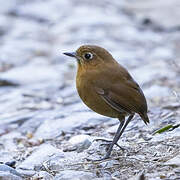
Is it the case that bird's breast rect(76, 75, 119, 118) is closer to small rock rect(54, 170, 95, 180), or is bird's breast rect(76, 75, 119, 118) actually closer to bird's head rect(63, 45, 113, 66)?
bird's head rect(63, 45, 113, 66)

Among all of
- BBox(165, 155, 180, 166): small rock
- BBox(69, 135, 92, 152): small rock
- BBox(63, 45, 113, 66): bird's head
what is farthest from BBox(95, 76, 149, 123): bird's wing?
BBox(69, 135, 92, 152): small rock

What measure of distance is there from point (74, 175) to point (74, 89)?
385cm

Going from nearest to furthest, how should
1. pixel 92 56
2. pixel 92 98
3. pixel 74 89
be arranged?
pixel 92 98
pixel 92 56
pixel 74 89

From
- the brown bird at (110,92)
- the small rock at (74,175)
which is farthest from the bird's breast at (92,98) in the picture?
the small rock at (74,175)

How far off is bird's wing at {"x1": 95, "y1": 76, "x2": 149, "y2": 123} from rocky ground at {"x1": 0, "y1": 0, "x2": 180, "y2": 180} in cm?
39

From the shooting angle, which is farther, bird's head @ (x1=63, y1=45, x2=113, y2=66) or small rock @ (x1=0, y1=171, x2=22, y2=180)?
bird's head @ (x1=63, y1=45, x2=113, y2=66)

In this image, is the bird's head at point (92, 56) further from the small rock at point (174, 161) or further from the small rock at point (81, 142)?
the small rock at point (174, 161)

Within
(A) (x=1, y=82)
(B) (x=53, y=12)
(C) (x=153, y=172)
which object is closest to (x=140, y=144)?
(C) (x=153, y=172)

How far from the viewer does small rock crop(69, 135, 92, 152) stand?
5.36 meters

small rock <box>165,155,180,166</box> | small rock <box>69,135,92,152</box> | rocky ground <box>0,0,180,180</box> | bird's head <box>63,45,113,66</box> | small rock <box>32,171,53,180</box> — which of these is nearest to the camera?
small rock <box>165,155,180,166</box>

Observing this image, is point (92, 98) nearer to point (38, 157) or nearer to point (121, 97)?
point (121, 97)

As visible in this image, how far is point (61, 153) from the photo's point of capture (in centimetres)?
522

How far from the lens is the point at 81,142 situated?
5625 millimetres

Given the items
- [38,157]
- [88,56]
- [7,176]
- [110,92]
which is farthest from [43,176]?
[88,56]
